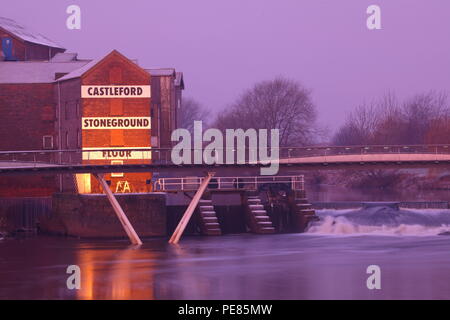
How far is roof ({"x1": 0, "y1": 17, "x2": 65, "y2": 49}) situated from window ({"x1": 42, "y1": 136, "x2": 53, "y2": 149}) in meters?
14.6

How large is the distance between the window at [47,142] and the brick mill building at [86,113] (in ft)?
0.24

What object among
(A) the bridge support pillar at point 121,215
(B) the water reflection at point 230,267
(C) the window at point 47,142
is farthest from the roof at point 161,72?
(A) the bridge support pillar at point 121,215

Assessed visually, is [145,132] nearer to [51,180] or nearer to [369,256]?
[51,180]

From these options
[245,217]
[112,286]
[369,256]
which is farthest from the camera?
[245,217]

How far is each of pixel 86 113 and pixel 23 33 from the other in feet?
80.4

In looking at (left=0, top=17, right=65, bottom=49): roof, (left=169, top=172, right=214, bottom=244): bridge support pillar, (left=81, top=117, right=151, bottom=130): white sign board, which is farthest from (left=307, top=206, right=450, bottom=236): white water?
(left=0, top=17, right=65, bottom=49): roof

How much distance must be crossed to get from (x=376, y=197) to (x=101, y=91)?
122 feet

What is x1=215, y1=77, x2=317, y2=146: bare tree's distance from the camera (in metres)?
131

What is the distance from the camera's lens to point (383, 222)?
3125 inches

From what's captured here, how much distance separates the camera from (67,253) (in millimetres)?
63094

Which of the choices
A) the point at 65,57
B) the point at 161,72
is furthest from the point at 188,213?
the point at 65,57

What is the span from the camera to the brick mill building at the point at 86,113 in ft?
250
